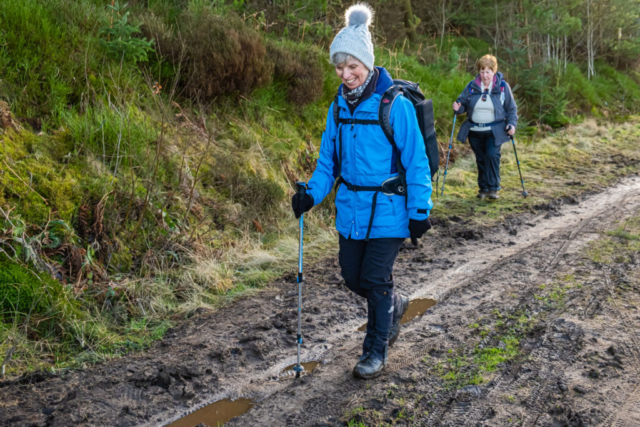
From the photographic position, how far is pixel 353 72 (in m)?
3.77

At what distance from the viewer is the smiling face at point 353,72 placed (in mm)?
3762

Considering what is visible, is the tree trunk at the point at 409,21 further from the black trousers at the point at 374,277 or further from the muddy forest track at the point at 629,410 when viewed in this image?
the muddy forest track at the point at 629,410

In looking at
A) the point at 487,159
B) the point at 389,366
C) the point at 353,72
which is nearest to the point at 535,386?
the point at 389,366

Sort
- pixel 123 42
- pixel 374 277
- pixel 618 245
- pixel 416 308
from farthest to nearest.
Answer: pixel 123 42
pixel 618 245
pixel 416 308
pixel 374 277

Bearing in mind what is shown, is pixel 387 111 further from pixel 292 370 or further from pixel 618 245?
pixel 618 245

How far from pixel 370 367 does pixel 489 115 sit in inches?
247

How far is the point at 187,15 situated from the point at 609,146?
423 inches

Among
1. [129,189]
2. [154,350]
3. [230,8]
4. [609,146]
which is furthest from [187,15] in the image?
[609,146]

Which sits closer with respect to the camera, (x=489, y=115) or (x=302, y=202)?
(x=302, y=202)

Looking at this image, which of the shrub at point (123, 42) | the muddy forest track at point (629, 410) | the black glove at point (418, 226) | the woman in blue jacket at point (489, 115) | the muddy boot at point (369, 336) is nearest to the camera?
the muddy forest track at point (629, 410)

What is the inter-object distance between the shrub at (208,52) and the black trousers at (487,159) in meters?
3.75

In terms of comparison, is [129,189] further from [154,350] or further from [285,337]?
[285,337]

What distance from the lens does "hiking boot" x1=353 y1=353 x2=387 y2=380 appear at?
4012mm

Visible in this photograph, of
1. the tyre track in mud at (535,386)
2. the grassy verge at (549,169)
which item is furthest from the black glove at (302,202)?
the grassy verge at (549,169)
